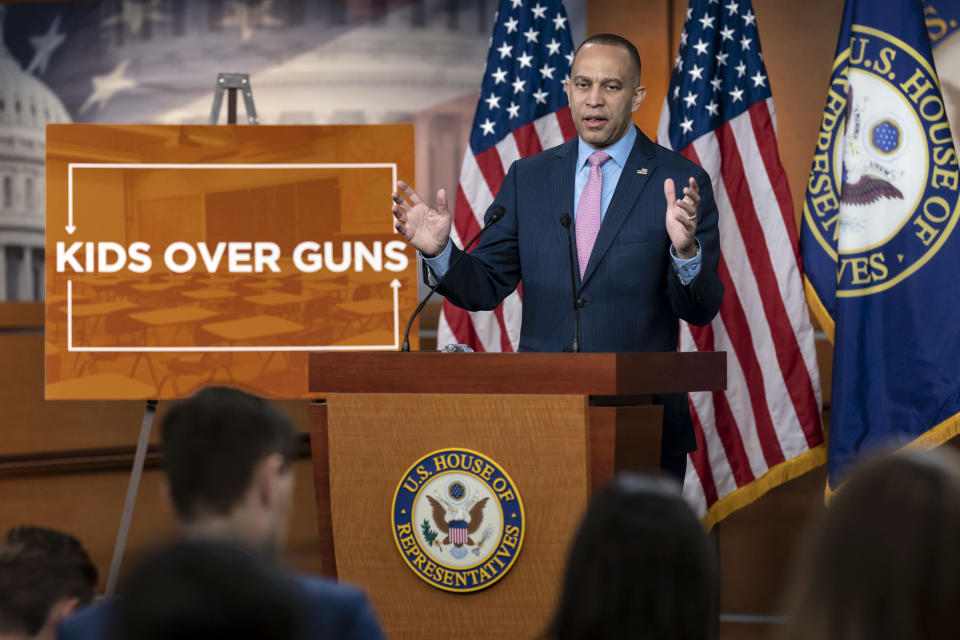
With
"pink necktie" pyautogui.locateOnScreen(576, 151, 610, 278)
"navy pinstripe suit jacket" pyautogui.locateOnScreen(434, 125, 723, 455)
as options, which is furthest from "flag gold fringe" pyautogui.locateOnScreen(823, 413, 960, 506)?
"pink necktie" pyautogui.locateOnScreen(576, 151, 610, 278)

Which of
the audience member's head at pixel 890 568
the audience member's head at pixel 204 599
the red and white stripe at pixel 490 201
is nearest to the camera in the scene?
the audience member's head at pixel 204 599

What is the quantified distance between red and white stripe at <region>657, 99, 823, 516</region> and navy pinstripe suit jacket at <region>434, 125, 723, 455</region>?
1.20 metres

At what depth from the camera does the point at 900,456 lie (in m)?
1.11

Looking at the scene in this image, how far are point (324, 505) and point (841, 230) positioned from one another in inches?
87.7

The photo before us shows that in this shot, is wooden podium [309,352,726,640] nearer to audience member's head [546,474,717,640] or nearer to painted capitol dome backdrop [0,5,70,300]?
audience member's head [546,474,717,640]

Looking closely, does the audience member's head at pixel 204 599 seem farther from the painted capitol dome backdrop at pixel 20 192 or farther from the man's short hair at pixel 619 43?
the painted capitol dome backdrop at pixel 20 192

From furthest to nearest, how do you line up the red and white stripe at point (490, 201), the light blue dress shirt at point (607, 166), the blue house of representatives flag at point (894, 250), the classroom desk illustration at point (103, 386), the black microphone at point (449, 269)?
the red and white stripe at point (490, 201)
the blue house of representatives flag at point (894, 250)
the classroom desk illustration at point (103, 386)
the light blue dress shirt at point (607, 166)
the black microphone at point (449, 269)

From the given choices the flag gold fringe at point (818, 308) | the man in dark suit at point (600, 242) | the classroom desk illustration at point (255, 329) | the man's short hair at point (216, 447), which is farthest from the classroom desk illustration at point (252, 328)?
the man's short hair at point (216, 447)

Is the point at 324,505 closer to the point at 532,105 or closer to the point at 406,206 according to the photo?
the point at 406,206

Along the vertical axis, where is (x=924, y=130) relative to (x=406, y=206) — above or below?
above

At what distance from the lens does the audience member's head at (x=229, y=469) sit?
63.0 inches

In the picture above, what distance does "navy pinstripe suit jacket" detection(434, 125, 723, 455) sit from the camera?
2996mm

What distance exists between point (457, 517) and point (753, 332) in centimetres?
211

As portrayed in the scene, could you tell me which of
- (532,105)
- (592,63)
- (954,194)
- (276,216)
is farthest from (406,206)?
(954,194)
